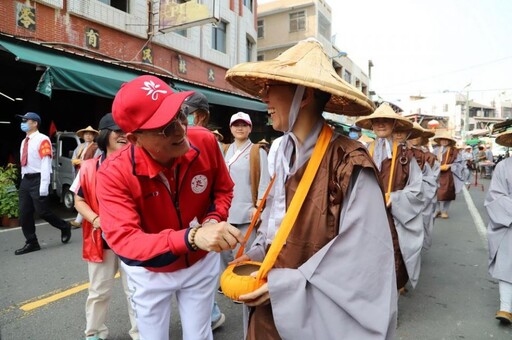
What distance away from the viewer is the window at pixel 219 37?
1636 cm

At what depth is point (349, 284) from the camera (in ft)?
4.37

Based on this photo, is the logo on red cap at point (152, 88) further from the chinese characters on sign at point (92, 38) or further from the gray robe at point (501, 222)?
the chinese characters on sign at point (92, 38)

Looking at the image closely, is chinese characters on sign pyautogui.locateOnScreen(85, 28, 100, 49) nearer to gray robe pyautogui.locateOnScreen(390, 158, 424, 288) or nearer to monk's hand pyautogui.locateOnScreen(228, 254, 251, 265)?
gray robe pyautogui.locateOnScreen(390, 158, 424, 288)

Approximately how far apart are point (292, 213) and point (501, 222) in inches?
117

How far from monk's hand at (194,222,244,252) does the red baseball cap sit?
1.67 ft

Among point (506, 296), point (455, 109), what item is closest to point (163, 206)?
point (506, 296)

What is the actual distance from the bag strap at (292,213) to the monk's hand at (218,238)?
147 mm

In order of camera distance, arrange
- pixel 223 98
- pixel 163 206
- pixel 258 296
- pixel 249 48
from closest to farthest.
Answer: pixel 258 296 < pixel 163 206 < pixel 223 98 < pixel 249 48

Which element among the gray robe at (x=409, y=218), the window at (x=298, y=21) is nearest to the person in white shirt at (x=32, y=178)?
the gray robe at (x=409, y=218)

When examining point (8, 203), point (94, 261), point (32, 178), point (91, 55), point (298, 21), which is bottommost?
point (8, 203)

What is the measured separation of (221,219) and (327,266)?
0.81 m

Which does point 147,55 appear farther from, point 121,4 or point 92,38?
Answer: point 92,38

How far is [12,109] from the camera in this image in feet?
36.3

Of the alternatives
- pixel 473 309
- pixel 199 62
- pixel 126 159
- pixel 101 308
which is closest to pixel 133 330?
pixel 101 308
